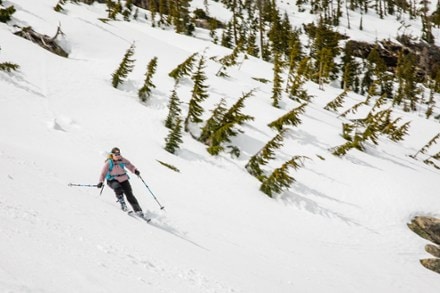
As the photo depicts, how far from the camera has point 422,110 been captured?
50562 mm

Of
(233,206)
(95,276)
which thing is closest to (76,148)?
(233,206)

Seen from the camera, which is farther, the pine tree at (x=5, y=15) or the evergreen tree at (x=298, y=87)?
the evergreen tree at (x=298, y=87)

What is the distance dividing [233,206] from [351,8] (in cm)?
9186

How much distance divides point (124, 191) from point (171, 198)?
2926 mm

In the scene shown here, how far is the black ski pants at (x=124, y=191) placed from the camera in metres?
9.16

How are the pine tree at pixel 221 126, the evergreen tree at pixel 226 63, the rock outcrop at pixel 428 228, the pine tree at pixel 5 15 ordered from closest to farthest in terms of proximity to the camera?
the rock outcrop at pixel 428 228 → the pine tree at pixel 221 126 → the pine tree at pixel 5 15 → the evergreen tree at pixel 226 63

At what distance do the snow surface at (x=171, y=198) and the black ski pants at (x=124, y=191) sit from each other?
48cm

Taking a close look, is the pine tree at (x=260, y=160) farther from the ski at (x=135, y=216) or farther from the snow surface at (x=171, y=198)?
the ski at (x=135, y=216)

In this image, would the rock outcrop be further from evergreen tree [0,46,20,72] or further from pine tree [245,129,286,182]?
evergreen tree [0,46,20,72]

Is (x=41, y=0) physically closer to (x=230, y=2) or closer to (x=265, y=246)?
(x=265, y=246)

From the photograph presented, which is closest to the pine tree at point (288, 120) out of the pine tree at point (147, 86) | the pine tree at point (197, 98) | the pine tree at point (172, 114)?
the pine tree at point (197, 98)

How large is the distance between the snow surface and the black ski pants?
18.9 inches

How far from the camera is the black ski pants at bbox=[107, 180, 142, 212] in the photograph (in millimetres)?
9156

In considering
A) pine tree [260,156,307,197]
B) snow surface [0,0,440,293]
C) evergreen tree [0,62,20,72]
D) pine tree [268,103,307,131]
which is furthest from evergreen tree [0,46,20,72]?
pine tree [268,103,307,131]
